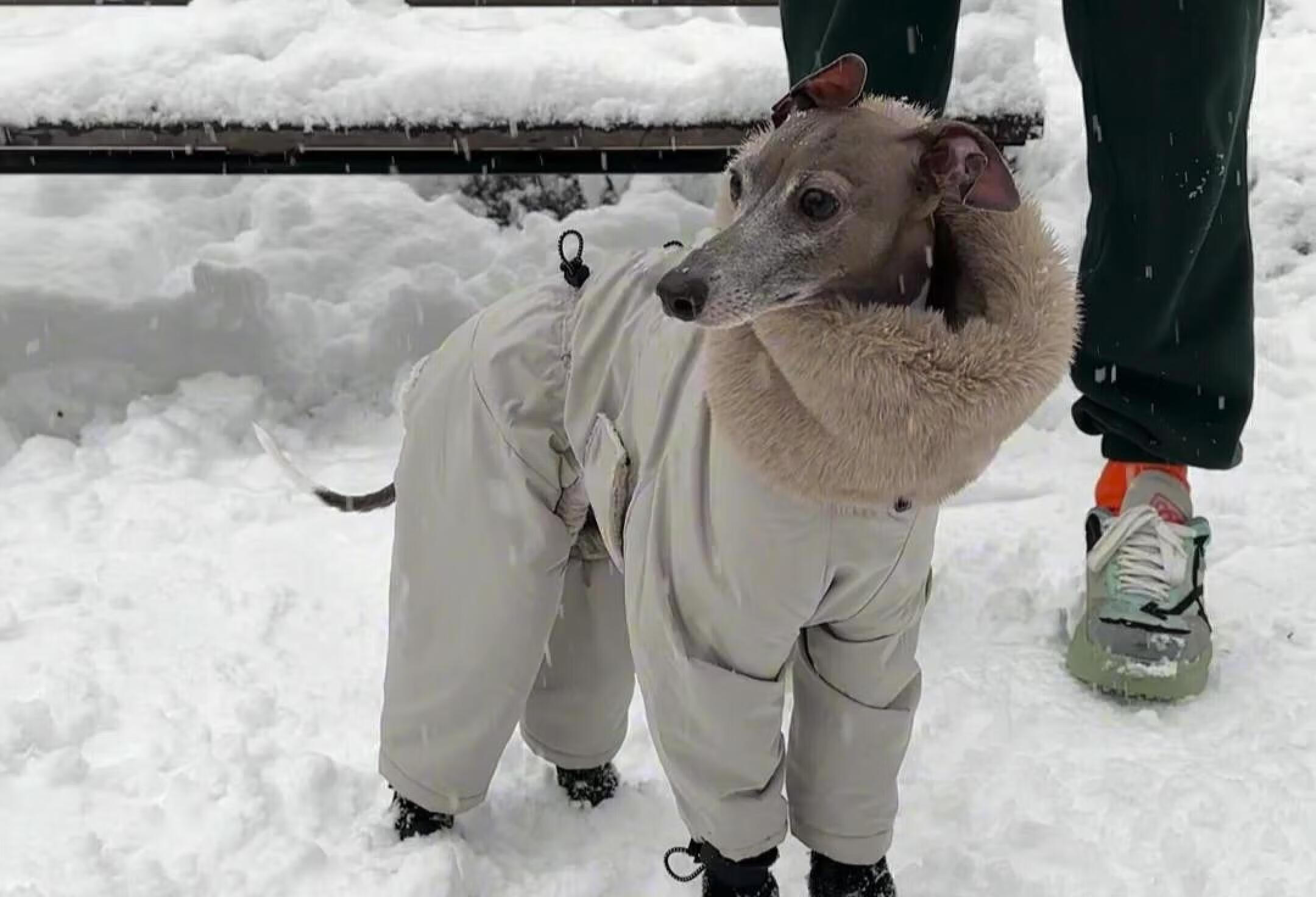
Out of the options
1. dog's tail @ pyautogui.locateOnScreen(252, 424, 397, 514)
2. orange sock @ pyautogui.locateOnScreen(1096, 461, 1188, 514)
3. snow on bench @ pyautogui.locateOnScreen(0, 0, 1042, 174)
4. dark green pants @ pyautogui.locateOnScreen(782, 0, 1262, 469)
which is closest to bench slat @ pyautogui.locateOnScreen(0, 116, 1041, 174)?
snow on bench @ pyautogui.locateOnScreen(0, 0, 1042, 174)

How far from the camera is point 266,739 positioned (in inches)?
81.7

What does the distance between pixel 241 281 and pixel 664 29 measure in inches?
47.4

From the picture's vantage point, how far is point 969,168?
1304 mm

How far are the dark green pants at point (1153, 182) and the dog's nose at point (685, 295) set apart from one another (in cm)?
98

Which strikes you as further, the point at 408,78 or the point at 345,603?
the point at 408,78

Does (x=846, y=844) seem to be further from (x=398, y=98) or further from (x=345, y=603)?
(x=398, y=98)

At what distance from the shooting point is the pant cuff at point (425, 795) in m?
1.84

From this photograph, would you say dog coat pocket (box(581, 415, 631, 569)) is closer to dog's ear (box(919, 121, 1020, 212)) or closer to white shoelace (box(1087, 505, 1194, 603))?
dog's ear (box(919, 121, 1020, 212))

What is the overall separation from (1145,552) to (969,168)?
1188 millimetres

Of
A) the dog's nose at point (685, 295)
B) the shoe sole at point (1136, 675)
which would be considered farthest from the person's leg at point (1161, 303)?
the dog's nose at point (685, 295)

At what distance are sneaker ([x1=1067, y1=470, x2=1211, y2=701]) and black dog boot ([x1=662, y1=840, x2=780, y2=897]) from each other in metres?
0.80

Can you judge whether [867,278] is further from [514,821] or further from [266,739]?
[266,739]

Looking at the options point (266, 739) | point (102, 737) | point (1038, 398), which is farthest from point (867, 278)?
point (102, 737)

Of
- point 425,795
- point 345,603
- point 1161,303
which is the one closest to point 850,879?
point 425,795
